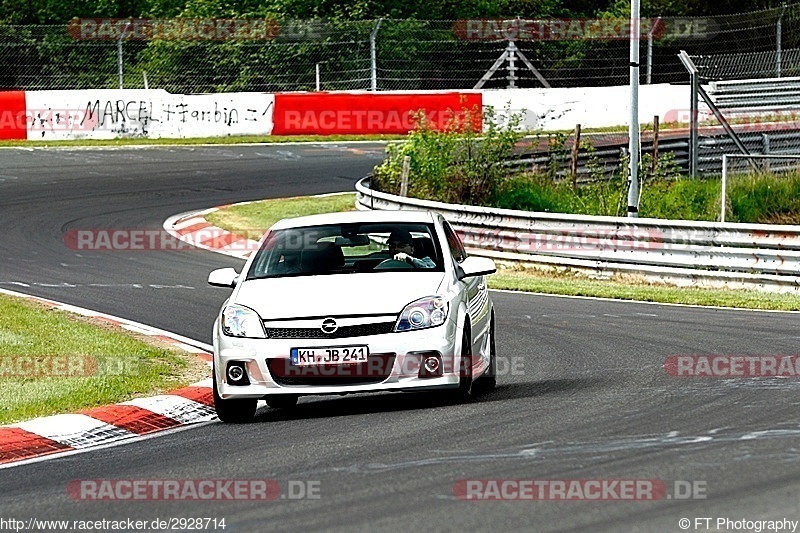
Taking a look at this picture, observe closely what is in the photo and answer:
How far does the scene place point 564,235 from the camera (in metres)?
21.5

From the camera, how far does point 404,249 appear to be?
1162 cm

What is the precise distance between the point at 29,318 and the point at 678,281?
335 inches

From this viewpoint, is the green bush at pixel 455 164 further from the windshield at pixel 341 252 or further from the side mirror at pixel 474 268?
the side mirror at pixel 474 268

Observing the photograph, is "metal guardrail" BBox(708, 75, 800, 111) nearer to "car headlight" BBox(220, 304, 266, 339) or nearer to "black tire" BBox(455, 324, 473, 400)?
"black tire" BBox(455, 324, 473, 400)

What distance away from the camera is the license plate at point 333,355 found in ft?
33.7

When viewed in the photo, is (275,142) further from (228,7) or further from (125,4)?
(125,4)

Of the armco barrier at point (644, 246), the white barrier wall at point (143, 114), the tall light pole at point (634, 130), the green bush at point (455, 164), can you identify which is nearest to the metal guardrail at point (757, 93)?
the green bush at point (455, 164)

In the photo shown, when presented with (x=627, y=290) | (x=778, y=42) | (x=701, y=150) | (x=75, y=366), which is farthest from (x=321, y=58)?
(x=75, y=366)

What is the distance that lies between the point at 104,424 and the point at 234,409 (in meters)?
0.88

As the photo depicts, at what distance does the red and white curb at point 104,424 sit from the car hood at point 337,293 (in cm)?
100

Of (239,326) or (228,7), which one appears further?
(228,7)

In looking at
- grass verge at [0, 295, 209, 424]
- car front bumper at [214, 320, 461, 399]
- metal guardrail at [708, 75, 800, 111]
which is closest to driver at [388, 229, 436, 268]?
car front bumper at [214, 320, 461, 399]

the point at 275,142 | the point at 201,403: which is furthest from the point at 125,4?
the point at 201,403

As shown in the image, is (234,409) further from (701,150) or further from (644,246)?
(701,150)
